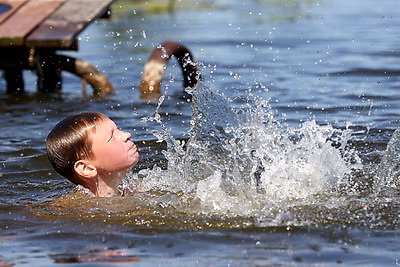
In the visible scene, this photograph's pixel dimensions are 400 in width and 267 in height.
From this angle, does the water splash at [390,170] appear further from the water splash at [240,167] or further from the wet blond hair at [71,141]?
the wet blond hair at [71,141]

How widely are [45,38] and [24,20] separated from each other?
2.41 ft

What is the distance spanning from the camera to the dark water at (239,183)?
4.67m

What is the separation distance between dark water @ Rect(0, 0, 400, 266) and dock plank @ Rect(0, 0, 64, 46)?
0.72 meters

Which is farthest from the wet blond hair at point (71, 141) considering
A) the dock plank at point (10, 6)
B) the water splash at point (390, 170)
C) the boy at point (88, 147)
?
the dock plank at point (10, 6)

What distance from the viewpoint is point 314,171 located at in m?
5.89

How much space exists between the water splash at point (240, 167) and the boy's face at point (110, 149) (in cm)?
40

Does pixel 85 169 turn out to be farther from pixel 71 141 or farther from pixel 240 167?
pixel 240 167

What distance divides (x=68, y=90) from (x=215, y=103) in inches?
169

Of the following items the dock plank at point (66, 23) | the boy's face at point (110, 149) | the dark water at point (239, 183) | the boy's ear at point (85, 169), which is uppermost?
the dock plank at point (66, 23)

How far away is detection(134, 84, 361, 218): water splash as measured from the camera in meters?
5.46

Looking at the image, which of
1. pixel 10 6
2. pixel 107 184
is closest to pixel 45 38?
pixel 10 6

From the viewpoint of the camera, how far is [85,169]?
5.57 meters

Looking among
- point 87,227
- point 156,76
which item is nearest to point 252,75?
point 156,76

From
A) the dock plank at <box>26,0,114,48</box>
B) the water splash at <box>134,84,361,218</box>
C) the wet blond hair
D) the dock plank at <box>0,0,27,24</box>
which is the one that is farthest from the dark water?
the dock plank at <box>0,0,27,24</box>
